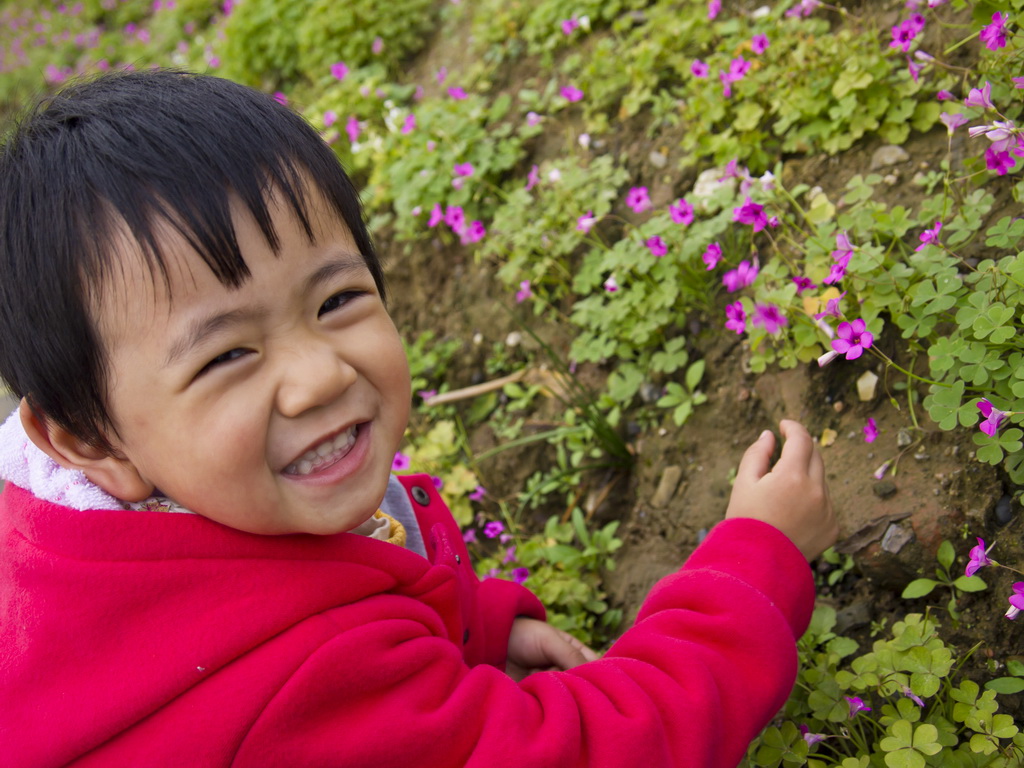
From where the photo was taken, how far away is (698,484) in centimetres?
256

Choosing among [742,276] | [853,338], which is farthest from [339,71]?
[853,338]

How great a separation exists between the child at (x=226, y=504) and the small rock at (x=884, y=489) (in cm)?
64

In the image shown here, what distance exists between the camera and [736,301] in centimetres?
254

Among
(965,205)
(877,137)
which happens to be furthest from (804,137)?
(965,205)

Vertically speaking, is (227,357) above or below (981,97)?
above

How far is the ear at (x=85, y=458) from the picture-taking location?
4.76 ft

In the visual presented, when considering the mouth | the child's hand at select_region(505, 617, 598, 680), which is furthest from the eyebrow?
the child's hand at select_region(505, 617, 598, 680)

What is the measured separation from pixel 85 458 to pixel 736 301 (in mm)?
1792

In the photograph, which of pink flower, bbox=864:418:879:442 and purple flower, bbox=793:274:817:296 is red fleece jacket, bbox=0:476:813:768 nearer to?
pink flower, bbox=864:418:879:442

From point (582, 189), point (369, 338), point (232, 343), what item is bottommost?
point (582, 189)

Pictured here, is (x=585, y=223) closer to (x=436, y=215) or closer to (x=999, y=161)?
(x=436, y=215)

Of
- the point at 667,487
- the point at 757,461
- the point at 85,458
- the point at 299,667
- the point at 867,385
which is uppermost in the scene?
the point at 85,458

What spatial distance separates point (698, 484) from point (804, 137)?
1.14 m

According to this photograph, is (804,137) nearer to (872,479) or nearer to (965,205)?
(965,205)
